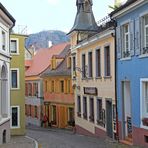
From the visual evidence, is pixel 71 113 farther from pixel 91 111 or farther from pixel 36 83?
pixel 36 83

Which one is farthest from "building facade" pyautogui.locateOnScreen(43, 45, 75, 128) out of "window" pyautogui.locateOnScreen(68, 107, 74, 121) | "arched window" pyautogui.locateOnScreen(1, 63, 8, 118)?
"arched window" pyautogui.locateOnScreen(1, 63, 8, 118)

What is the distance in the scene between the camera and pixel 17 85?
3700 cm

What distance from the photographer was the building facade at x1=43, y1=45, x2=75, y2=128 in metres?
Result: 44.8

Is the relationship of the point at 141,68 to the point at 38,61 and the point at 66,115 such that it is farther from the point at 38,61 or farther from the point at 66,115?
the point at 38,61

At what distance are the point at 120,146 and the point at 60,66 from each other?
2876 centimetres

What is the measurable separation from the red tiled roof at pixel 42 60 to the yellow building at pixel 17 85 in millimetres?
19157

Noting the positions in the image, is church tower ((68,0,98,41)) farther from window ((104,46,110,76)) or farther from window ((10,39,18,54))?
window ((104,46,110,76))

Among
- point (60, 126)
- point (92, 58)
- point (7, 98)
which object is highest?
point (92, 58)

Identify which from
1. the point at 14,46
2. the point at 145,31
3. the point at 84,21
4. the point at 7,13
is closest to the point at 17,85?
the point at 14,46

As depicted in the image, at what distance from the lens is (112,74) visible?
25.9m

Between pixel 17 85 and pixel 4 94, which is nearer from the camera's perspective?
pixel 4 94

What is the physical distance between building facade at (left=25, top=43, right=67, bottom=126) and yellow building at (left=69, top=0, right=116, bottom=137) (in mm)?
17848

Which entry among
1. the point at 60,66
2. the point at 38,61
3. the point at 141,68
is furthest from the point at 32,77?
the point at 141,68

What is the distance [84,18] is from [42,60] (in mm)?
23420
